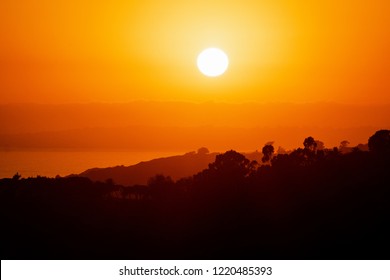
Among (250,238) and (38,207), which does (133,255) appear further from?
(38,207)

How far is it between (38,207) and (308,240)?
93.7 m

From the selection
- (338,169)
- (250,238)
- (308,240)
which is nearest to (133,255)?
(250,238)

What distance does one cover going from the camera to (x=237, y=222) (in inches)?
6088

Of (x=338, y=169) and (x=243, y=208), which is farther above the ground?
(x=338, y=169)

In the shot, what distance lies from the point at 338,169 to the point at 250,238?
6274cm

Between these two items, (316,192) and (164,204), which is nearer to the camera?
(316,192)

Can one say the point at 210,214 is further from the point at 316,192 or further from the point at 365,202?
the point at 365,202

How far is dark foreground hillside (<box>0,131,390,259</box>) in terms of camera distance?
12850 centimetres

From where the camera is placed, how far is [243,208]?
547 feet

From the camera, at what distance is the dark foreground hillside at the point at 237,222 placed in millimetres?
128500
